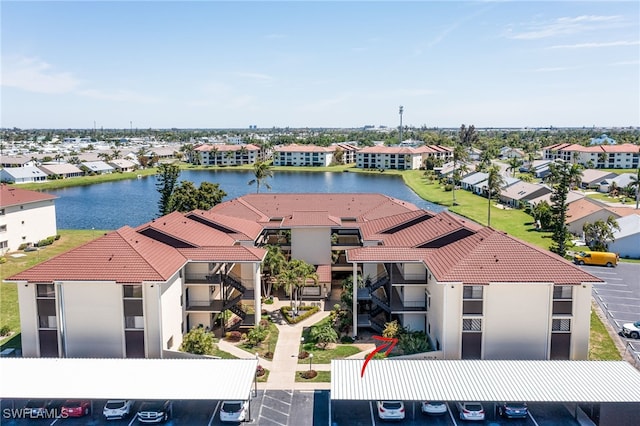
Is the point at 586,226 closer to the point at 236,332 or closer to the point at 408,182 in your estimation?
the point at 236,332

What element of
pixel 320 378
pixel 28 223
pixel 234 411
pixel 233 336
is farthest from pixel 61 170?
pixel 234 411

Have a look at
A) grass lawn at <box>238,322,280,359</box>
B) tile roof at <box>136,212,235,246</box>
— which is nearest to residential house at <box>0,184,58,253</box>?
tile roof at <box>136,212,235,246</box>

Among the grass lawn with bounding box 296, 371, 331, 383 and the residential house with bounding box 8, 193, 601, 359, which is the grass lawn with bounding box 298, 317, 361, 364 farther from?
the residential house with bounding box 8, 193, 601, 359

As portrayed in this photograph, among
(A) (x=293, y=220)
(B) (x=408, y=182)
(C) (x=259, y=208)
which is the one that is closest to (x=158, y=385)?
(A) (x=293, y=220)

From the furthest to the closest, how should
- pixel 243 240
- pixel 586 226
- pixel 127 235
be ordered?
pixel 586 226 < pixel 243 240 < pixel 127 235

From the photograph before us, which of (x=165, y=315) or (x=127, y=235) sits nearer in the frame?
(x=165, y=315)

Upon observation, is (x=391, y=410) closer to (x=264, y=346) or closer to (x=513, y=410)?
(x=513, y=410)

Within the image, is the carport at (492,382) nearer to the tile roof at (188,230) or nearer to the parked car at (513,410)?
the parked car at (513,410)
